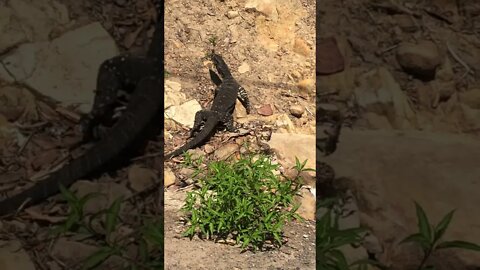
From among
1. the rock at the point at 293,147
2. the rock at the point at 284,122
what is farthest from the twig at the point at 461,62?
the rock at the point at 284,122

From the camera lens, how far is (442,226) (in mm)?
3430

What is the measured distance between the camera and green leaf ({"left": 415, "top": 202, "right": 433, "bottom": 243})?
11.2 ft

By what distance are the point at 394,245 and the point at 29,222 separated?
1922 millimetres

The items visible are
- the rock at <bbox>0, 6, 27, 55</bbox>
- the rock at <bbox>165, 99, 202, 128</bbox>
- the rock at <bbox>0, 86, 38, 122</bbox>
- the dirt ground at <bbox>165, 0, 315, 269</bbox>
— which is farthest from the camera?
the dirt ground at <bbox>165, 0, 315, 269</bbox>

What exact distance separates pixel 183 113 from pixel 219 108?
0.24 meters

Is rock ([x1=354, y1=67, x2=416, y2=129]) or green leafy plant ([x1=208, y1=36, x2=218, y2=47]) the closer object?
rock ([x1=354, y1=67, x2=416, y2=129])

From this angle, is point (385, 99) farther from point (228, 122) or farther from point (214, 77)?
point (214, 77)

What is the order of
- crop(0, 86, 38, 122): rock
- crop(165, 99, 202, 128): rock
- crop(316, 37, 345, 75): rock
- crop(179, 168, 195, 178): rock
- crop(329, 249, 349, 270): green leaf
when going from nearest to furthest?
crop(329, 249, 349, 270): green leaf
crop(0, 86, 38, 122): rock
crop(316, 37, 345, 75): rock
crop(179, 168, 195, 178): rock
crop(165, 99, 202, 128): rock

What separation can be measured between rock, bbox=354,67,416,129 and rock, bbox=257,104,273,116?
77 cm

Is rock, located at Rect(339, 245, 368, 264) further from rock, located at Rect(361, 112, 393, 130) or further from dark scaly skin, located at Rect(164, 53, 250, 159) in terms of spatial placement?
dark scaly skin, located at Rect(164, 53, 250, 159)

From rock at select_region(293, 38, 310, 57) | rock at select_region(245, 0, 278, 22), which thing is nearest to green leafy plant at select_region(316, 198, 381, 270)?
rock at select_region(293, 38, 310, 57)

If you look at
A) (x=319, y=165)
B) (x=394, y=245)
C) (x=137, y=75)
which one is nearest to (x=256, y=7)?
(x=137, y=75)

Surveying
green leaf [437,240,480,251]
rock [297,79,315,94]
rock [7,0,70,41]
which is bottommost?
green leaf [437,240,480,251]

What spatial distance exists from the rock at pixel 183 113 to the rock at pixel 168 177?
0.39 metres
